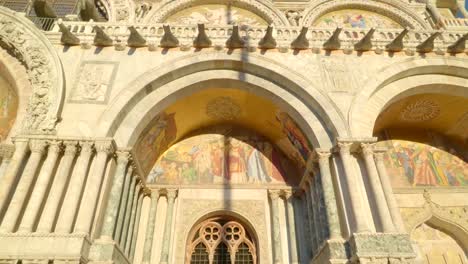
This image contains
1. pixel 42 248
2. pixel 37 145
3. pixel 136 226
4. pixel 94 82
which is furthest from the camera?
pixel 136 226

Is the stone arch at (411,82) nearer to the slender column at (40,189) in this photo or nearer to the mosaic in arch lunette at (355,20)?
the mosaic in arch lunette at (355,20)

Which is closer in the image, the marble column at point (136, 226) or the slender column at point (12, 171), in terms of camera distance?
the slender column at point (12, 171)

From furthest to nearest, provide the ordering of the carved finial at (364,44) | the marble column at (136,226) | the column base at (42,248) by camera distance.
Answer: the carved finial at (364,44) → the marble column at (136,226) → the column base at (42,248)

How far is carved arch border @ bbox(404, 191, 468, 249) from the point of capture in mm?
8133

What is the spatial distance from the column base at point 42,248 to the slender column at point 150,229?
228 centimetres

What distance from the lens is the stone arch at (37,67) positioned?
6797 millimetres

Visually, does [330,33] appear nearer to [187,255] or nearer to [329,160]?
[329,160]

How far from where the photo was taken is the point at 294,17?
40.5ft

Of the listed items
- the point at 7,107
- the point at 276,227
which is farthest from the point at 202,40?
the point at 7,107

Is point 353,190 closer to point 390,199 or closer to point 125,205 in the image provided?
point 390,199

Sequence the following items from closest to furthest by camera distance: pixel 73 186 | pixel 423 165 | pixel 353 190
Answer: pixel 73 186 < pixel 353 190 < pixel 423 165

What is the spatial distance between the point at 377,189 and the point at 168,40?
620 centimetres

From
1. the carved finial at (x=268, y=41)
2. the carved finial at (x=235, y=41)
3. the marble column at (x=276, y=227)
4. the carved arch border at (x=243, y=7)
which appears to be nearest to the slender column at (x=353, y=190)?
the marble column at (x=276, y=227)

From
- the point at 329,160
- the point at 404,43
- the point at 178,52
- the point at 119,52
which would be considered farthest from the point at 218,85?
the point at 404,43
